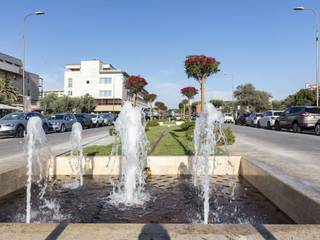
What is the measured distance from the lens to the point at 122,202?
6676mm

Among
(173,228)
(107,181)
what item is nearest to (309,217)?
(173,228)

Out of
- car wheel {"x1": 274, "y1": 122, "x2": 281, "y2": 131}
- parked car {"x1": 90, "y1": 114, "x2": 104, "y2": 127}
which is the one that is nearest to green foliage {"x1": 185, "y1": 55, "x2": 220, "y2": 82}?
car wheel {"x1": 274, "y1": 122, "x2": 281, "y2": 131}

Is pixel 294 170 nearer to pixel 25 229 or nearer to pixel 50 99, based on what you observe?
pixel 25 229

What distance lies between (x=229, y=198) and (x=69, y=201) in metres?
2.99

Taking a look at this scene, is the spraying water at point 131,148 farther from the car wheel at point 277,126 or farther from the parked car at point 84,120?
the parked car at point 84,120

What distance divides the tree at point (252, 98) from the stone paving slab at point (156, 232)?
86.9 meters

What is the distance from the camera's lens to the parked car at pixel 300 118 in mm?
25234

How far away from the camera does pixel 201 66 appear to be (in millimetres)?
24125

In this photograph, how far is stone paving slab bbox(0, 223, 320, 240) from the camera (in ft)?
11.0

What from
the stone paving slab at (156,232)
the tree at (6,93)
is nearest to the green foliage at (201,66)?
the stone paving slab at (156,232)

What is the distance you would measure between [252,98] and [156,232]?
3459 inches

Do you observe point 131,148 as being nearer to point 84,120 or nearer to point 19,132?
point 19,132

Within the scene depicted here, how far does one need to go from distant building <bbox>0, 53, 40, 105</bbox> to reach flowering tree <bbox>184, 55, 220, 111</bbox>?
48283mm

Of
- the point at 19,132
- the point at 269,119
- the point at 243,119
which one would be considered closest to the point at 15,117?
the point at 19,132
